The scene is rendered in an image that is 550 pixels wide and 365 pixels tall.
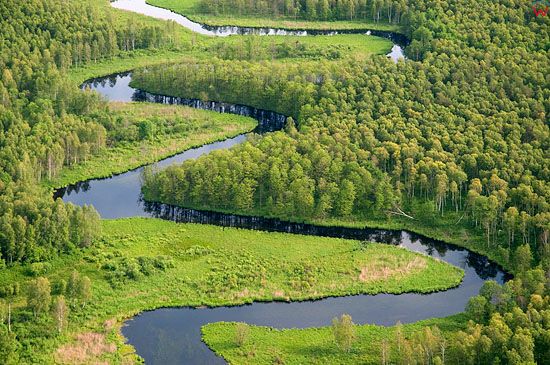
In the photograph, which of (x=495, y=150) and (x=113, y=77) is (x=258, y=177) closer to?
(x=495, y=150)

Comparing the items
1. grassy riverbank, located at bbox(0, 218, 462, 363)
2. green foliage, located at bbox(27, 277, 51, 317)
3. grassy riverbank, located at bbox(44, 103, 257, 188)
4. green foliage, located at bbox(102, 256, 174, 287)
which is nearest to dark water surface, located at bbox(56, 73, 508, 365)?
grassy riverbank, located at bbox(0, 218, 462, 363)

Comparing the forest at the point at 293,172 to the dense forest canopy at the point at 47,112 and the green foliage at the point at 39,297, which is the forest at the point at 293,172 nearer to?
the green foliage at the point at 39,297

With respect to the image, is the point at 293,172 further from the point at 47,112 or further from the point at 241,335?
the point at 47,112

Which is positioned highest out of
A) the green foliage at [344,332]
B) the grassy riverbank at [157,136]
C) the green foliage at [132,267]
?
the grassy riverbank at [157,136]

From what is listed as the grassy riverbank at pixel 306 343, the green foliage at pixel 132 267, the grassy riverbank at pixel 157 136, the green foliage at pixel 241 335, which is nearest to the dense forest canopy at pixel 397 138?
the grassy riverbank at pixel 157 136

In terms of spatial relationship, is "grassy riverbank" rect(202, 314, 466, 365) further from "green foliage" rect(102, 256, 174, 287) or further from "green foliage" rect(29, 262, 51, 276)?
"green foliage" rect(29, 262, 51, 276)

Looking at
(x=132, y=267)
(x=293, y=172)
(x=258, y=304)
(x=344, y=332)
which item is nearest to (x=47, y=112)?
(x=293, y=172)
